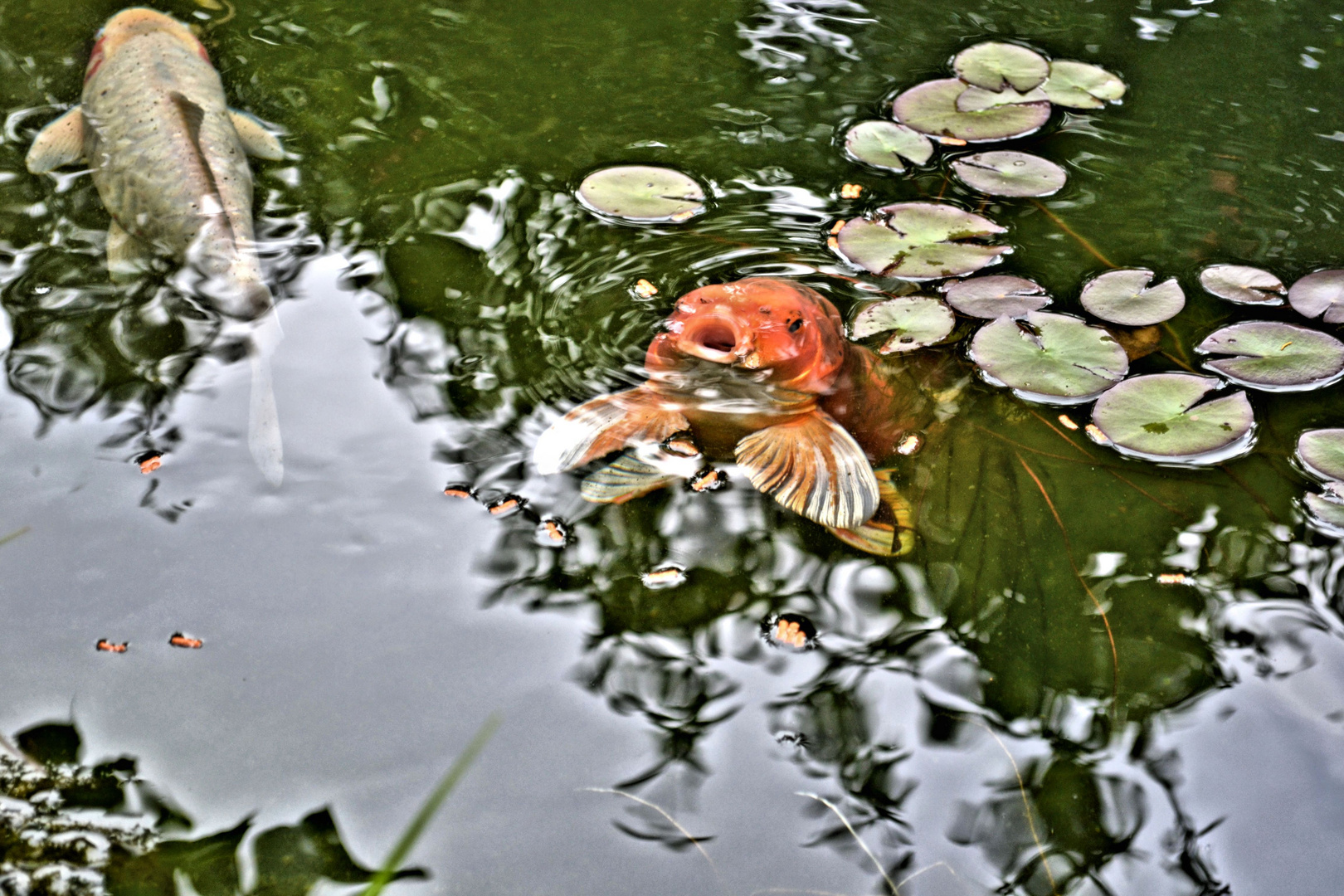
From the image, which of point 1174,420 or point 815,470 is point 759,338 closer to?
point 815,470

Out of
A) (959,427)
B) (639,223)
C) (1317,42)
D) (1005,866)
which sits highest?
(1317,42)

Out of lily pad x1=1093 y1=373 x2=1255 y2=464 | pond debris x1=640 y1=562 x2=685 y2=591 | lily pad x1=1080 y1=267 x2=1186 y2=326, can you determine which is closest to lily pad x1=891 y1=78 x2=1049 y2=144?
lily pad x1=1080 y1=267 x2=1186 y2=326

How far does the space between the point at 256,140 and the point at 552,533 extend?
72.2 inches

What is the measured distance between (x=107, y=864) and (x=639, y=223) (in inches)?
78.8

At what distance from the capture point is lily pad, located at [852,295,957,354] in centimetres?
246

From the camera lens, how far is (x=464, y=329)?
2520 millimetres

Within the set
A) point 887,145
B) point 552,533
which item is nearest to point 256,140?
point 552,533

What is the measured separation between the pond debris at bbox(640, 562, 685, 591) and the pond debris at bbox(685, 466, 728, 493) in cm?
21

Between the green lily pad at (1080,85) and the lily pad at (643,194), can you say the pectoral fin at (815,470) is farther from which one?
the green lily pad at (1080,85)

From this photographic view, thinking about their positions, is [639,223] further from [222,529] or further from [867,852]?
[867,852]

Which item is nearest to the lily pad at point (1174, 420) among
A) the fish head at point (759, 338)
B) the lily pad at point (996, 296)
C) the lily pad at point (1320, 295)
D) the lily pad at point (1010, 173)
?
the lily pad at point (996, 296)

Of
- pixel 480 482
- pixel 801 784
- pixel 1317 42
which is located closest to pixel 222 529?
pixel 480 482

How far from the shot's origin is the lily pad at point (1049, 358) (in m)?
2.37

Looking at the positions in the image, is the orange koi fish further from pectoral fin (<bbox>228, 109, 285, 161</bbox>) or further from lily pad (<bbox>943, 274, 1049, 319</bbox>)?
pectoral fin (<bbox>228, 109, 285, 161</bbox>)
